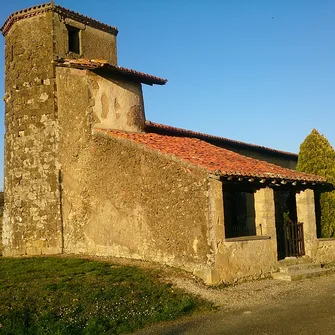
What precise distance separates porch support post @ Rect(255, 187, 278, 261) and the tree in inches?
127

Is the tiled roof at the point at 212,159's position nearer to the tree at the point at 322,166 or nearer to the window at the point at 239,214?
the tree at the point at 322,166

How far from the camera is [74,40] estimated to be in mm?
14844

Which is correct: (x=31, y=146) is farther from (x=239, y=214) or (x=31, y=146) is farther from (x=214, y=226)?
(x=239, y=214)

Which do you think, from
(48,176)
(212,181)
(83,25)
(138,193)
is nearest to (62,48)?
(83,25)

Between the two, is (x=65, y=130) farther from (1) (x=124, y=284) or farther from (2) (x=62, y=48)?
(1) (x=124, y=284)

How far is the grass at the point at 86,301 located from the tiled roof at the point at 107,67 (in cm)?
623

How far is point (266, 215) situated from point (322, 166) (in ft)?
14.0

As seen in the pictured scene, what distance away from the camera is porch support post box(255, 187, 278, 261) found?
11.0 meters

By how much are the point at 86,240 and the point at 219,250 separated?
4.76 m

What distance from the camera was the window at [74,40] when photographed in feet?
48.1

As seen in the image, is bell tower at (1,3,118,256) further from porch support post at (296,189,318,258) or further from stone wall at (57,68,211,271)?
porch support post at (296,189,318,258)

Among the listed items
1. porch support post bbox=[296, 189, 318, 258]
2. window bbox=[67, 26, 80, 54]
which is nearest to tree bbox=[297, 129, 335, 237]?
porch support post bbox=[296, 189, 318, 258]

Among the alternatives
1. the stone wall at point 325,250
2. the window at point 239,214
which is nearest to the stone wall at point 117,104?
the window at point 239,214

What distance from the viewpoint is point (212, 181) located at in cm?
984
